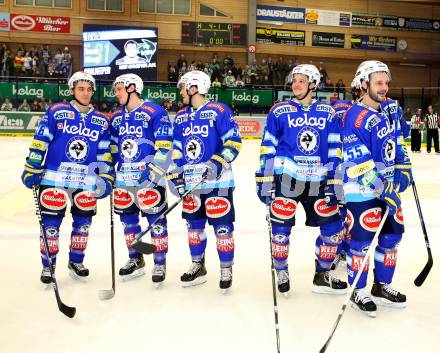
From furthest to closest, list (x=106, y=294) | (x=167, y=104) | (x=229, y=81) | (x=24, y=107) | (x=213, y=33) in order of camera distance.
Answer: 1. (x=213, y=33)
2. (x=229, y=81)
3. (x=167, y=104)
4. (x=24, y=107)
5. (x=106, y=294)

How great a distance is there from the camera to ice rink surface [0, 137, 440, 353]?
321 centimetres

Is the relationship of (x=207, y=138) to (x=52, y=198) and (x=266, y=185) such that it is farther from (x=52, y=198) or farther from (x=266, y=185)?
(x=52, y=198)

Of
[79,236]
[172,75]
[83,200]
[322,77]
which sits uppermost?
[322,77]

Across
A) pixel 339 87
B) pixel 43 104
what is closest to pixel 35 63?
pixel 43 104

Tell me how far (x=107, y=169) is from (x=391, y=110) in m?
2.26

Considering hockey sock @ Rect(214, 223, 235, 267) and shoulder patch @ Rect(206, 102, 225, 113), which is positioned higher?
shoulder patch @ Rect(206, 102, 225, 113)

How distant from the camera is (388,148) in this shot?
3748 millimetres

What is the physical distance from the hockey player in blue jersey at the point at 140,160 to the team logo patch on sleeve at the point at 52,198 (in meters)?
0.44

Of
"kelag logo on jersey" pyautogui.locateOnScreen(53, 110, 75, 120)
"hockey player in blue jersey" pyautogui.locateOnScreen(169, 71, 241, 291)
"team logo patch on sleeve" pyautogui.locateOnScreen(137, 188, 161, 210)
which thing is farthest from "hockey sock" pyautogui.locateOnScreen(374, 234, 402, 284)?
"kelag logo on jersey" pyautogui.locateOnScreen(53, 110, 75, 120)

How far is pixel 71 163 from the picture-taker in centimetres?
433

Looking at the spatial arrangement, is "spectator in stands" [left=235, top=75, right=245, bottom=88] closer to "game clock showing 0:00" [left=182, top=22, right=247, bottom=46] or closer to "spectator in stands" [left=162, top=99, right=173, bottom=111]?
"spectator in stands" [left=162, top=99, right=173, bottom=111]

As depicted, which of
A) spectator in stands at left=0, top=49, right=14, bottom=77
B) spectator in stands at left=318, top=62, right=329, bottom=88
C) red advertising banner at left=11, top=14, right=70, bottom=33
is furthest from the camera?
red advertising banner at left=11, top=14, right=70, bottom=33

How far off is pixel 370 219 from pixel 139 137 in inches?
75.2

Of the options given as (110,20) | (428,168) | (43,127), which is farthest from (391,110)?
(110,20)
